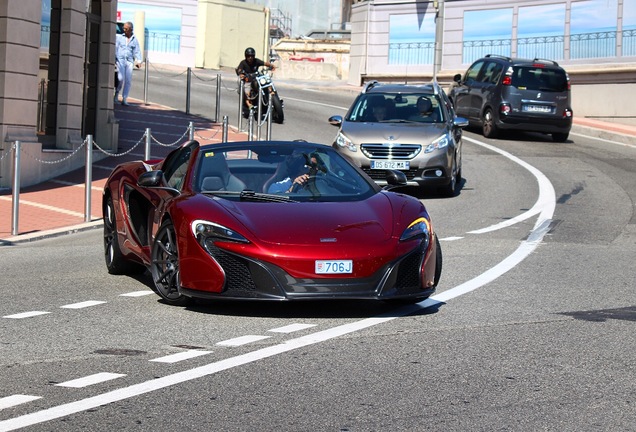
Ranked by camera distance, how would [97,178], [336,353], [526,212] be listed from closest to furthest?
1. [336,353]
2. [526,212]
3. [97,178]

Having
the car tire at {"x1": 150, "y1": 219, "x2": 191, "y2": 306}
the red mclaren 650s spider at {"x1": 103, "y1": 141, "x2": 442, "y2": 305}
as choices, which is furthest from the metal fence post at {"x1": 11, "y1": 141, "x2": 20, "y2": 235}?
the car tire at {"x1": 150, "y1": 219, "x2": 191, "y2": 306}

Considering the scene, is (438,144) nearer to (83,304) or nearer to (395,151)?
(395,151)

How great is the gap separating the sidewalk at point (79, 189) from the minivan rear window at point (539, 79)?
21.9 ft

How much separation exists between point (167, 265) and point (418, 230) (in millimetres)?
1913

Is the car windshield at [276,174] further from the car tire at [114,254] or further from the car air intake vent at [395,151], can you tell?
the car air intake vent at [395,151]

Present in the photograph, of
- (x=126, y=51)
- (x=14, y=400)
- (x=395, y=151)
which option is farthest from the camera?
(x=126, y=51)

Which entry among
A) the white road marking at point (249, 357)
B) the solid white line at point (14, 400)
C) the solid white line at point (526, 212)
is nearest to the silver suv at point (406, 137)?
the solid white line at point (526, 212)

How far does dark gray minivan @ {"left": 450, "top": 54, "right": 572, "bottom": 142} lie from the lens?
29.5 metres

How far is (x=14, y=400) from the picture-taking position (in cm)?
616

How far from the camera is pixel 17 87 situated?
21.1 m

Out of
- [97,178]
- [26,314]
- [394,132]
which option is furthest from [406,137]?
[26,314]

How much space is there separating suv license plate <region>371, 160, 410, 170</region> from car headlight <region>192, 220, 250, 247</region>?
9984 mm

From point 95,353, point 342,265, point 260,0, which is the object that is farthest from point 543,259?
point 260,0

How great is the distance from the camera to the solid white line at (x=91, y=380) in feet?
21.4
